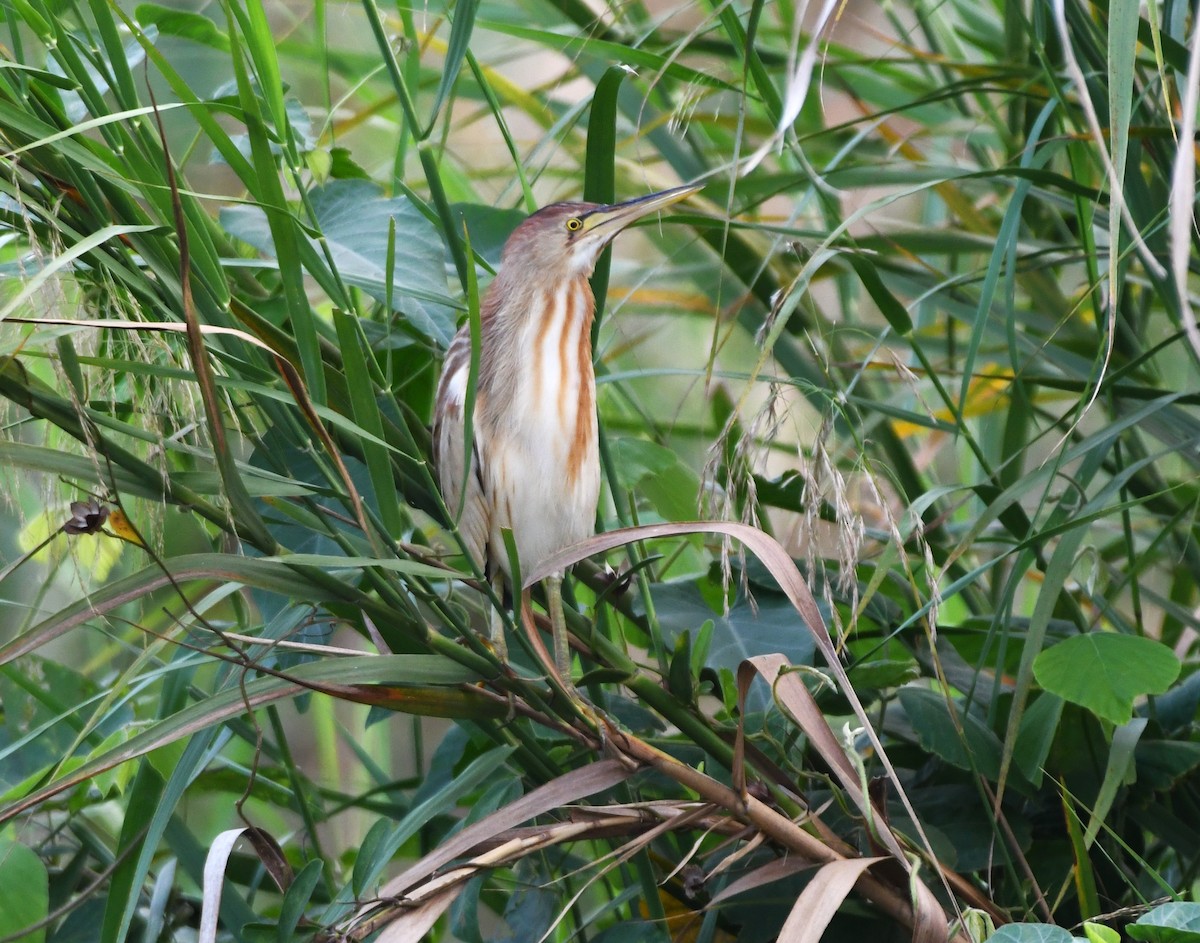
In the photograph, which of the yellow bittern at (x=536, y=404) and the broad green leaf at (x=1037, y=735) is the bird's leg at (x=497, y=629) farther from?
the broad green leaf at (x=1037, y=735)

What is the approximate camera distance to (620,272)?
1872mm

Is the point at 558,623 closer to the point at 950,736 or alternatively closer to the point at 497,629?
the point at 497,629

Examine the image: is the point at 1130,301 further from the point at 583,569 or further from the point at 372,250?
the point at 372,250

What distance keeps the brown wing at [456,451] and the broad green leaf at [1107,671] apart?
540mm

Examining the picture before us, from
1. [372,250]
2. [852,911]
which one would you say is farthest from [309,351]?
[852,911]

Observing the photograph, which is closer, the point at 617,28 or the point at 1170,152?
the point at 1170,152

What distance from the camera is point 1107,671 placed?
3.20 feet

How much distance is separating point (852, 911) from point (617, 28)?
1.13 m

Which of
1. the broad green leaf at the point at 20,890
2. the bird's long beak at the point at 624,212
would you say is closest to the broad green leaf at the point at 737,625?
the bird's long beak at the point at 624,212

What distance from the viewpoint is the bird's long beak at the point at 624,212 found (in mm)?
1211

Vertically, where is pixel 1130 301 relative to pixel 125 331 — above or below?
below

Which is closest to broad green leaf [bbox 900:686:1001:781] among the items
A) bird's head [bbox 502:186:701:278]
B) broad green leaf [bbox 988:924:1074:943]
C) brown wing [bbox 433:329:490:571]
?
broad green leaf [bbox 988:924:1074:943]

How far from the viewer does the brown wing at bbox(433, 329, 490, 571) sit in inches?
47.6

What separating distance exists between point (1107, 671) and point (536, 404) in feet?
1.84
